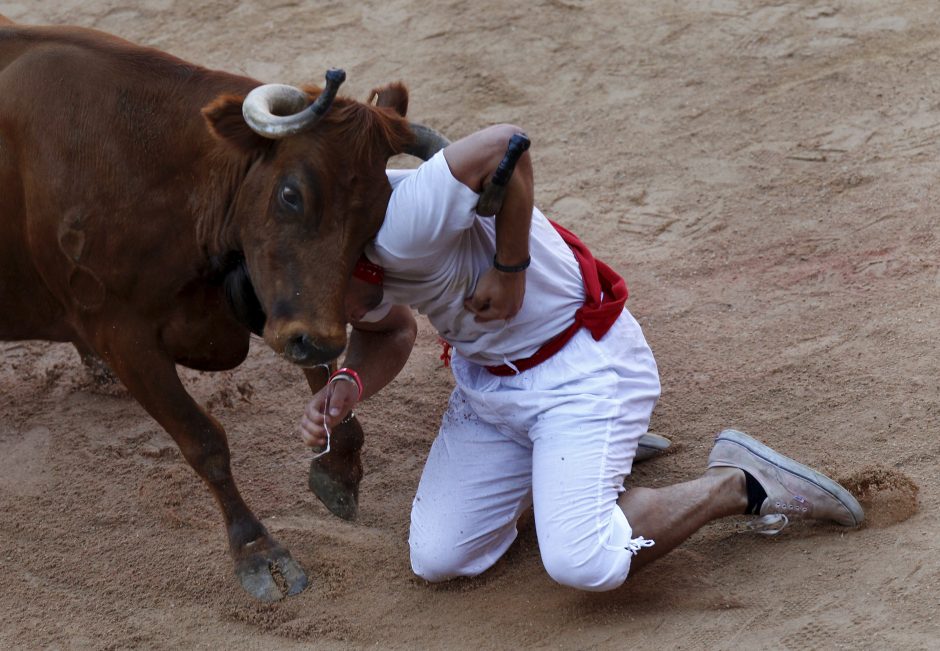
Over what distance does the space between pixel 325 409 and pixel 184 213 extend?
2.60 feet

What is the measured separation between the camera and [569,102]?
22.2 ft

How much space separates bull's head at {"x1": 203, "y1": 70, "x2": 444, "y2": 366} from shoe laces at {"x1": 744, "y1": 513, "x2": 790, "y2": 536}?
147 cm

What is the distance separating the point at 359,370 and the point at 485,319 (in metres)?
0.53

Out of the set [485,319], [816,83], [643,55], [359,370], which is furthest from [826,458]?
[643,55]

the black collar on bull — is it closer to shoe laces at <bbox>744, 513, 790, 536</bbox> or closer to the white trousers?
the white trousers

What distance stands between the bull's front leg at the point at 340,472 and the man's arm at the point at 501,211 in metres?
0.84

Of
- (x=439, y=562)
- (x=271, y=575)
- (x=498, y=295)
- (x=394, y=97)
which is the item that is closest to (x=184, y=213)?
(x=394, y=97)

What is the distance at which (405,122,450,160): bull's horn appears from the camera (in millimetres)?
3545

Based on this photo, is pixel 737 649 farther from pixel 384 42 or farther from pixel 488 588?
pixel 384 42

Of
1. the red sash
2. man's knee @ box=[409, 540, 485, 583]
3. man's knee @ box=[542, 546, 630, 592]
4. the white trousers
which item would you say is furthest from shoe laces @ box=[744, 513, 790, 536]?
man's knee @ box=[409, 540, 485, 583]

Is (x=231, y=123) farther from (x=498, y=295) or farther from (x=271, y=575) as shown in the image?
(x=271, y=575)

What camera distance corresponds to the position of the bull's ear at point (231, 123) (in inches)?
136

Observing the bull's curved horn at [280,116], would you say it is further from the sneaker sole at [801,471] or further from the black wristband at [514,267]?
the sneaker sole at [801,471]

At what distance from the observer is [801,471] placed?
374cm
